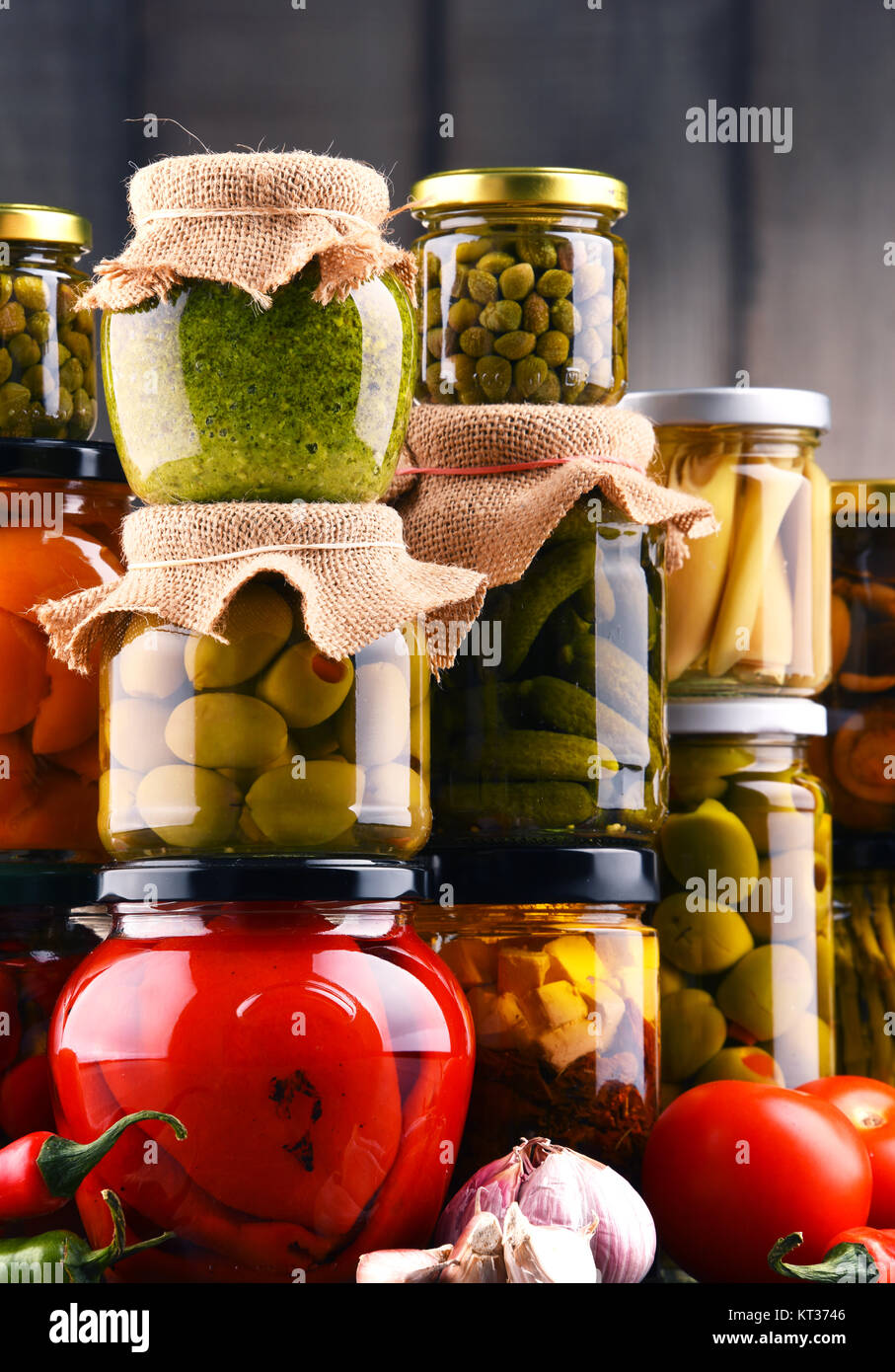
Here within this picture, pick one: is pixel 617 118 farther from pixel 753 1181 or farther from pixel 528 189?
pixel 753 1181

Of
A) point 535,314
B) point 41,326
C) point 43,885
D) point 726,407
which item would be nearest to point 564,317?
point 535,314

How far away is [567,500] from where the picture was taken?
28.1 inches

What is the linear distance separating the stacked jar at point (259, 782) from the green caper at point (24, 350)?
4.8 inches

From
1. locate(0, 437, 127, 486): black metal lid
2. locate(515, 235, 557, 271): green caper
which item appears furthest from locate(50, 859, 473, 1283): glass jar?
locate(515, 235, 557, 271): green caper

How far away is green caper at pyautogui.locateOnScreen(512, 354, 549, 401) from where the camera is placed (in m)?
0.76

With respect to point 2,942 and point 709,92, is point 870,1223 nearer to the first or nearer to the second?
point 2,942

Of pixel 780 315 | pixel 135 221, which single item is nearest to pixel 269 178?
pixel 135 221

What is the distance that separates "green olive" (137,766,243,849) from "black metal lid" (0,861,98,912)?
10 centimetres

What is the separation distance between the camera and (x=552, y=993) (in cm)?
72

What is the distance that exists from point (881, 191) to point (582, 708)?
0.56 meters

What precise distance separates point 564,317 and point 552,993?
1.08 feet

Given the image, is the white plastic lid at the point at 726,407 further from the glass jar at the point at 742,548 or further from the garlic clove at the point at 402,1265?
the garlic clove at the point at 402,1265

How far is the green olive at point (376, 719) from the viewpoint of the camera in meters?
0.62

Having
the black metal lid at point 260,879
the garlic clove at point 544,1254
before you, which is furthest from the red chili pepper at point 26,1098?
the garlic clove at point 544,1254
